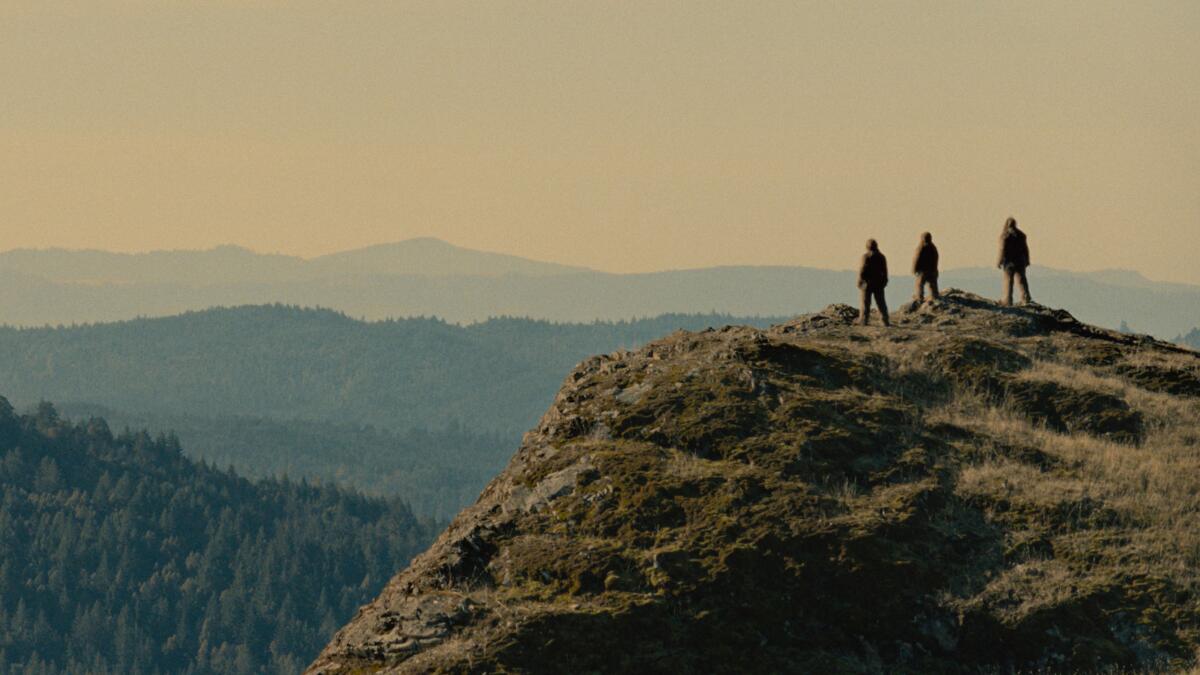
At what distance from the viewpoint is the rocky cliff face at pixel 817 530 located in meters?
32.5

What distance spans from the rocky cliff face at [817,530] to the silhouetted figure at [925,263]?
18.1 feet

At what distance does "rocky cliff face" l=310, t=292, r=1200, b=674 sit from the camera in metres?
32.5

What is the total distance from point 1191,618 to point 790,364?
1159 centimetres

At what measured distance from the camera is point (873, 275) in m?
46.1

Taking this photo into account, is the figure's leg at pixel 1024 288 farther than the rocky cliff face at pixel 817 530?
Yes

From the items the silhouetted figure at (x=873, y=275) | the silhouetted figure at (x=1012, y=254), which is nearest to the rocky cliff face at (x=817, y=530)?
the silhouetted figure at (x=873, y=275)

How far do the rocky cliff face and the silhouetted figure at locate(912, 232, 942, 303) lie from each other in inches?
218

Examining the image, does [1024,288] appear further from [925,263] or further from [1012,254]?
[925,263]

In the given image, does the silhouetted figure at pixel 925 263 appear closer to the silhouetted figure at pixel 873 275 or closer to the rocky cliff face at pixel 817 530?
the silhouetted figure at pixel 873 275

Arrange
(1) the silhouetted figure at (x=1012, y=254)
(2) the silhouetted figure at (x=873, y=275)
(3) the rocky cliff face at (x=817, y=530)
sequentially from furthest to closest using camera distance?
1. (1) the silhouetted figure at (x=1012, y=254)
2. (2) the silhouetted figure at (x=873, y=275)
3. (3) the rocky cliff face at (x=817, y=530)

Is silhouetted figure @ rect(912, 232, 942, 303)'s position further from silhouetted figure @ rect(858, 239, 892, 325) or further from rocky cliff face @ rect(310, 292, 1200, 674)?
rocky cliff face @ rect(310, 292, 1200, 674)

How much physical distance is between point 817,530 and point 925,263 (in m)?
15.3

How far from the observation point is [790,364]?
41.5 meters

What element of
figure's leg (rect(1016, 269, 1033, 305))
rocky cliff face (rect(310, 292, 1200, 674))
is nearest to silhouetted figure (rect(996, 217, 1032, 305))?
figure's leg (rect(1016, 269, 1033, 305))
